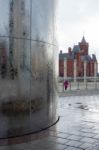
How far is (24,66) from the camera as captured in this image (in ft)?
28.0

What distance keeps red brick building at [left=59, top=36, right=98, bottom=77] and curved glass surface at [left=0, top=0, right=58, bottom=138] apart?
3050 inches

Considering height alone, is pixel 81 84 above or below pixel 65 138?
above

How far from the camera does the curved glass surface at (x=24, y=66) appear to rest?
819cm

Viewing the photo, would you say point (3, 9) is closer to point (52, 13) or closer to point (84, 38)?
point (52, 13)

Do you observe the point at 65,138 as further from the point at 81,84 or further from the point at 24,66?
the point at 81,84

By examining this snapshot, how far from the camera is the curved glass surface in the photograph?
8188 millimetres

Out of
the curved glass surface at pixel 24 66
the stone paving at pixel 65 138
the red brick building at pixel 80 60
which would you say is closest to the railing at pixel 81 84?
the stone paving at pixel 65 138

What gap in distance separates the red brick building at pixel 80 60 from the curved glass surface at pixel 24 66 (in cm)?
7746

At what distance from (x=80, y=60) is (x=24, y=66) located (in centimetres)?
9099

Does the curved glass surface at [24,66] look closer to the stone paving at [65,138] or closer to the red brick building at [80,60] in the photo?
the stone paving at [65,138]

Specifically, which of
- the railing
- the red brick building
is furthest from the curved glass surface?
the red brick building

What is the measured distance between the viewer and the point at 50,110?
970 cm

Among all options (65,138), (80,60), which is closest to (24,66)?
(65,138)

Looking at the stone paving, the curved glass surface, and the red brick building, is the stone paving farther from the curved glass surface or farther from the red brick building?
the red brick building
